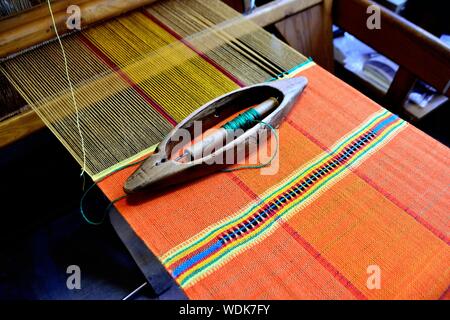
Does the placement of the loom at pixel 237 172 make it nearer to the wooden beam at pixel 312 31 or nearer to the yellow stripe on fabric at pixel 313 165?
the yellow stripe on fabric at pixel 313 165

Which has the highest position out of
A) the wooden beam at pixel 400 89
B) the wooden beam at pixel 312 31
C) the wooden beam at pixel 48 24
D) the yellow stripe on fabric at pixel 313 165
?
the wooden beam at pixel 48 24

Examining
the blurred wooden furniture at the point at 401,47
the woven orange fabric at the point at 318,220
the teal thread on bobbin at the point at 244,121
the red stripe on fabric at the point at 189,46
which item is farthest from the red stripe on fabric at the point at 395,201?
the blurred wooden furniture at the point at 401,47

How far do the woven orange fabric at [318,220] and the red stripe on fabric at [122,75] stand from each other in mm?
175

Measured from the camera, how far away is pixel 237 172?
33.6 inches

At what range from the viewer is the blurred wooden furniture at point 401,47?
118 cm

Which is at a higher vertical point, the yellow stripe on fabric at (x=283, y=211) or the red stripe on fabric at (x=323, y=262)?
the yellow stripe on fabric at (x=283, y=211)

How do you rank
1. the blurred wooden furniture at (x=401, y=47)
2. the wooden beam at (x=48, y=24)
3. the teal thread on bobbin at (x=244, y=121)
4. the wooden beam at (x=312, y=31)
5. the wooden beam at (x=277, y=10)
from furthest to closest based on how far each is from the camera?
the wooden beam at (x=312, y=31) → the wooden beam at (x=277, y=10) → the blurred wooden furniture at (x=401, y=47) → the wooden beam at (x=48, y=24) → the teal thread on bobbin at (x=244, y=121)

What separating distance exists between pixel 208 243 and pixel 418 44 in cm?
93

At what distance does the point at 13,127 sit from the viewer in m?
1.00
